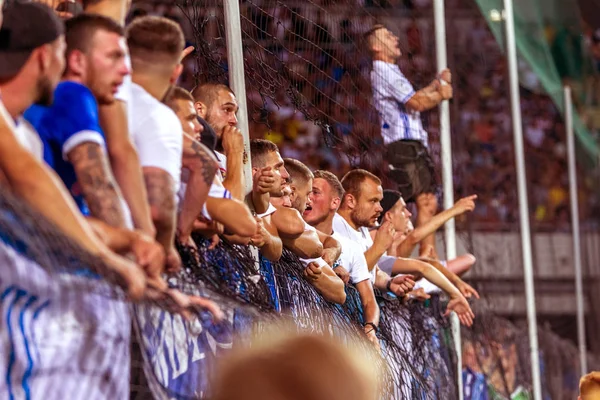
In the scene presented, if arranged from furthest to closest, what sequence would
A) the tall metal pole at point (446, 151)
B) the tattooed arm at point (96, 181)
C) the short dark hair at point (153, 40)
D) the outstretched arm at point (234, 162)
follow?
the tall metal pole at point (446, 151), the outstretched arm at point (234, 162), the short dark hair at point (153, 40), the tattooed arm at point (96, 181)

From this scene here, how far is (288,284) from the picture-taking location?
4262 millimetres

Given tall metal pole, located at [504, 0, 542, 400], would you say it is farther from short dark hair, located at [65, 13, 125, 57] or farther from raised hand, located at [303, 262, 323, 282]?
short dark hair, located at [65, 13, 125, 57]

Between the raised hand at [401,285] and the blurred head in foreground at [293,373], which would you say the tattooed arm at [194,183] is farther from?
the raised hand at [401,285]

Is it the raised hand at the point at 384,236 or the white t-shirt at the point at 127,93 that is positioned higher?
the white t-shirt at the point at 127,93

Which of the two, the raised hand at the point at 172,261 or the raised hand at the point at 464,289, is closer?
the raised hand at the point at 172,261

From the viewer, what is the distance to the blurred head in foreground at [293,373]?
1.59m

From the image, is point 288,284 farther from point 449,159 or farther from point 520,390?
point 520,390

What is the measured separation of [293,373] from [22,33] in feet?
4.44

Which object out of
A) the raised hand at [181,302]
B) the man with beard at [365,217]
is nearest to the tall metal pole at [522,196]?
the man with beard at [365,217]

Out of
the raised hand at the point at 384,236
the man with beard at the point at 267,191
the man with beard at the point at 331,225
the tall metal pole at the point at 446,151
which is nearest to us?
the man with beard at the point at 267,191

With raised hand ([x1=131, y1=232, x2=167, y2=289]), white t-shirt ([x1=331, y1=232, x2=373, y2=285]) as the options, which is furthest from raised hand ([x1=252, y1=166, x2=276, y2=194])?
raised hand ([x1=131, y1=232, x2=167, y2=289])

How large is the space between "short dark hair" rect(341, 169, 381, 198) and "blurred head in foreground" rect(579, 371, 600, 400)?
1.68 metres

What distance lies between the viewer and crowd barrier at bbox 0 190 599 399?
247cm

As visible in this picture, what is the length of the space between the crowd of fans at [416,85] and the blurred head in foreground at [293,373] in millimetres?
2992
